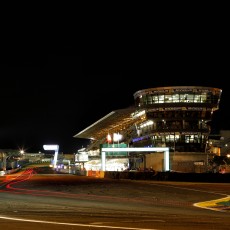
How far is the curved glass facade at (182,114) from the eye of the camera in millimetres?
90250

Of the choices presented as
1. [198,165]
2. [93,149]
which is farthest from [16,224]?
[93,149]

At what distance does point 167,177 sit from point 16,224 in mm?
44222

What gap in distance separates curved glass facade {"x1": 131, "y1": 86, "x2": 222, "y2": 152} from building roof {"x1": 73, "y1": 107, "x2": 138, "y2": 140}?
732 centimetres

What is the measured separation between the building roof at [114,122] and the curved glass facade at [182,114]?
24.0 feet

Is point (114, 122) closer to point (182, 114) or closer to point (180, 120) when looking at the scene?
point (180, 120)

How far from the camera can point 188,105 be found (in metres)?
90.1

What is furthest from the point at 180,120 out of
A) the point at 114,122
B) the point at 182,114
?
the point at 114,122

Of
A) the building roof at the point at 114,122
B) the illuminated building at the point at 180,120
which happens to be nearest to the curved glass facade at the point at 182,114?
the illuminated building at the point at 180,120

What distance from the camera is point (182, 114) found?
298 ft

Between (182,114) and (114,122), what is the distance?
25171mm

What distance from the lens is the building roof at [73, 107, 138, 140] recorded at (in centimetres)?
9909

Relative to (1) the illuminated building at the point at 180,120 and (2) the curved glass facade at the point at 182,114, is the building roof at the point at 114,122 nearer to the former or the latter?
(1) the illuminated building at the point at 180,120

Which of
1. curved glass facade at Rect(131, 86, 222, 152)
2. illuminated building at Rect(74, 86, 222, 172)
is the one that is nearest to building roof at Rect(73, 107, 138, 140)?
illuminated building at Rect(74, 86, 222, 172)

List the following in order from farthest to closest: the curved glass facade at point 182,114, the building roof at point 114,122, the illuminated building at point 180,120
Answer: the building roof at point 114,122 → the curved glass facade at point 182,114 → the illuminated building at point 180,120
